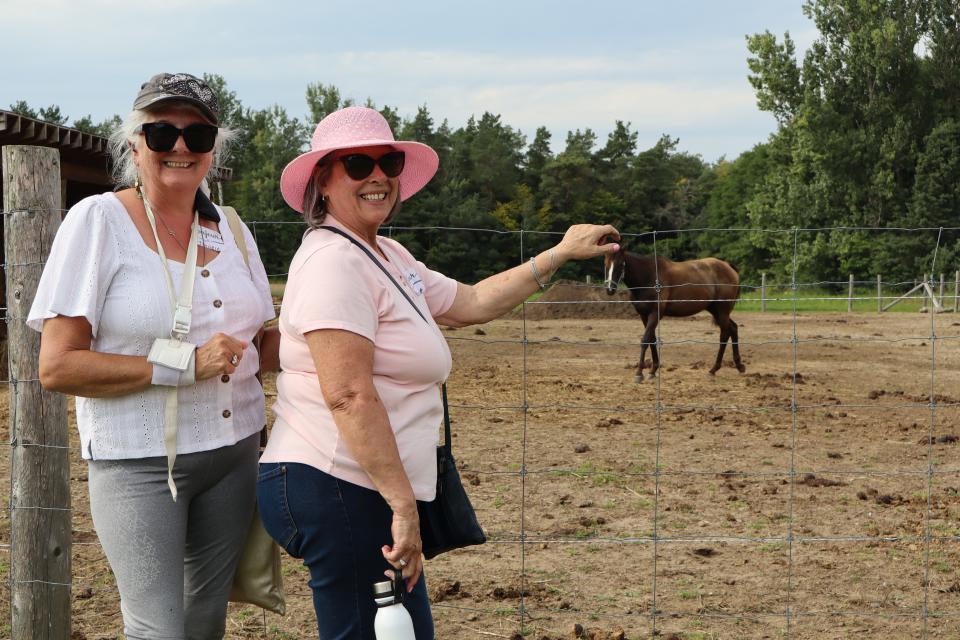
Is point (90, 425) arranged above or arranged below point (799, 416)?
above

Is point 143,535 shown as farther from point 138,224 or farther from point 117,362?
point 138,224

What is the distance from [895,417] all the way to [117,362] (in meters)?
8.06

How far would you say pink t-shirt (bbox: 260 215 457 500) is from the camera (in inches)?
76.0

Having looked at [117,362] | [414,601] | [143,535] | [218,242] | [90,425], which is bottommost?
[414,601]

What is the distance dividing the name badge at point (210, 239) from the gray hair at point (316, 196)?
0.70ft

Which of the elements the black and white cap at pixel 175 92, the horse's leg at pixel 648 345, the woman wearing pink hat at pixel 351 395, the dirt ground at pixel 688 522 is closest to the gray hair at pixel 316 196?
the woman wearing pink hat at pixel 351 395

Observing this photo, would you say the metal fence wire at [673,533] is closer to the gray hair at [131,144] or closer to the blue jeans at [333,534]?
the gray hair at [131,144]

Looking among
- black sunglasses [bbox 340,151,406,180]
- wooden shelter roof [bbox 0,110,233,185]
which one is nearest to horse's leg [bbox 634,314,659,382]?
wooden shelter roof [bbox 0,110,233,185]

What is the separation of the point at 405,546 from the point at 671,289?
11.0 meters

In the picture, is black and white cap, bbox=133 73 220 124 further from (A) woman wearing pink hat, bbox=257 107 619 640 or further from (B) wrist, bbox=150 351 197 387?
(B) wrist, bbox=150 351 197 387

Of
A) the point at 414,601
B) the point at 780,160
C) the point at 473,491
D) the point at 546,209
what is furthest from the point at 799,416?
the point at 546,209

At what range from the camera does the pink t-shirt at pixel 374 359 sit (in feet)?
6.33

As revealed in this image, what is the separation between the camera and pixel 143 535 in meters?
2.04

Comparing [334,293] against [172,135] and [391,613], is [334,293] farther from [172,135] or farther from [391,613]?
[391,613]
